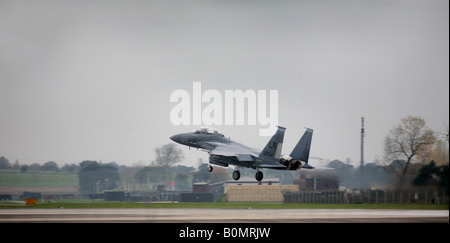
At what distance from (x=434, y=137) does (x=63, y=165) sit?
44.7 m

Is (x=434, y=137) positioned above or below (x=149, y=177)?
above

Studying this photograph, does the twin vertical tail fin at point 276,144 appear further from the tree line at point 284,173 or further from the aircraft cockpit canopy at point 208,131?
the tree line at point 284,173

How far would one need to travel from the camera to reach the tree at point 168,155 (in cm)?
6906

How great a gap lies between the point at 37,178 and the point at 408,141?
143 ft

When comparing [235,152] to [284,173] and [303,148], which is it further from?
[284,173]

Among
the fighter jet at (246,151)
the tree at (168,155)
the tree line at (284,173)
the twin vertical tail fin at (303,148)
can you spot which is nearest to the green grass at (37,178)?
the tree line at (284,173)

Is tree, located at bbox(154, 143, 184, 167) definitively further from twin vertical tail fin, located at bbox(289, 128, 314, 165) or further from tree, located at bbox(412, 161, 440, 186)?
tree, located at bbox(412, 161, 440, 186)

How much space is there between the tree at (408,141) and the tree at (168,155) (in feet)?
81.2

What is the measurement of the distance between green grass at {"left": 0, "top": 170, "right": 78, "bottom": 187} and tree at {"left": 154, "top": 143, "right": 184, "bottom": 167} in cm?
1080
